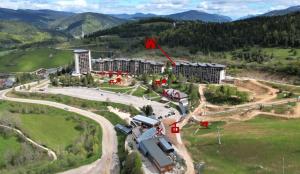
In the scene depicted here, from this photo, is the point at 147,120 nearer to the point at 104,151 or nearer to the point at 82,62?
the point at 104,151

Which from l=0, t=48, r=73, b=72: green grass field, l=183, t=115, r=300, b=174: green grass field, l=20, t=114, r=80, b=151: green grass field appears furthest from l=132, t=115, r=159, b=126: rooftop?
l=0, t=48, r=73, b=72: green grass field

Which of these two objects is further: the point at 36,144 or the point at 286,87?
the point at 286,87

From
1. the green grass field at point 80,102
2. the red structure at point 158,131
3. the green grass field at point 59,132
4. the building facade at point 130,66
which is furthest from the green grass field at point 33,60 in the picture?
the red structure at point 158,131

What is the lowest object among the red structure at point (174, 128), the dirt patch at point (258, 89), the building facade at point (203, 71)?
the red structure at point (174, 128)

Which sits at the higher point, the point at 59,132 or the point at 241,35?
the point at 241,35

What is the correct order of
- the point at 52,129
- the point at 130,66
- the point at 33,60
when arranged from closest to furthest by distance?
1. the point at 52,129
2. the point at 130,66
3. the point at 33,60

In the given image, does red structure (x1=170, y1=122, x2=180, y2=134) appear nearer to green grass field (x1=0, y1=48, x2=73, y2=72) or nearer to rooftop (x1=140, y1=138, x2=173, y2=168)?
rooftop (x1=140, y1=138, x2=173, y2=168)

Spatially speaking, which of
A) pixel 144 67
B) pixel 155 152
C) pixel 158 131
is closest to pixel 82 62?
pixel 144 67

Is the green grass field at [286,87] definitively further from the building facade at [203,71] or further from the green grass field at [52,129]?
the green grass field at [52,129]
